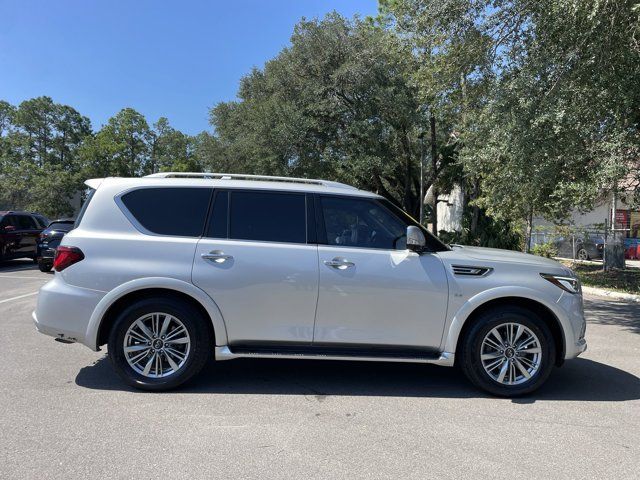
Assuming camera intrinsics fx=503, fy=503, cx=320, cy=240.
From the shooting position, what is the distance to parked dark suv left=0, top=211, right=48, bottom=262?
1485 cm

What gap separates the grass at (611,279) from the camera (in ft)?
43.5

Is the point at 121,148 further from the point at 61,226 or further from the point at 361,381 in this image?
the point at 361,381

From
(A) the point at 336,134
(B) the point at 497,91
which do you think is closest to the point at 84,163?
(A) the point at 336,134

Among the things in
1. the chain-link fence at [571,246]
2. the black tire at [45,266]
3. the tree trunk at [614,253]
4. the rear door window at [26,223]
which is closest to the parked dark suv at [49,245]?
the black tire at [45,266]

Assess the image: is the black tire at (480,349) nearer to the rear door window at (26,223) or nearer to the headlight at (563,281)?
the headlight at (563,281)

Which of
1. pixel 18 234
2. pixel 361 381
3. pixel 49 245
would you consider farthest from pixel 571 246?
pixel 18 234

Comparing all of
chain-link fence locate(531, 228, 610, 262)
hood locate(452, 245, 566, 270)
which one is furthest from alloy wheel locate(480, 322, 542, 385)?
chain-link fence locate(531, 228, 610, 262)

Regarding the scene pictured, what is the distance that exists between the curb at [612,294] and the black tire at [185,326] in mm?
10559

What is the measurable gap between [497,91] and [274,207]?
5.69m

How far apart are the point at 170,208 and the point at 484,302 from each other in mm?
3084

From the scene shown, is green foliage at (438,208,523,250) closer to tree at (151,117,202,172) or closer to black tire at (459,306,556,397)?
black tire at (459,306,556,397)

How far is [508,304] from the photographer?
15.6 ft

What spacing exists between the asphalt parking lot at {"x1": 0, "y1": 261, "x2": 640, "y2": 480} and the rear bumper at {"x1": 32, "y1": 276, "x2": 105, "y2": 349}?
1.81ft

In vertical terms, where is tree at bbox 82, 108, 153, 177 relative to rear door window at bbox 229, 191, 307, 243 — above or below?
above
